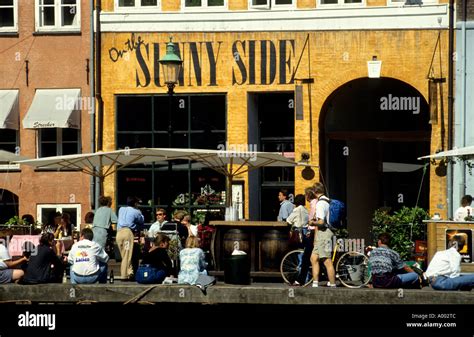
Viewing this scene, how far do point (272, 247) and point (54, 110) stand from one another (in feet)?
30.7

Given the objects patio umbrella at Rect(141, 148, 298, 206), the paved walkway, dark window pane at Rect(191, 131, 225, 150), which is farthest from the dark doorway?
the paved walkway

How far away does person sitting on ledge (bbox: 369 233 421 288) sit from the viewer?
84.8 ft

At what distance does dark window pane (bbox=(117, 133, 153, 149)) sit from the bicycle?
29.3ft

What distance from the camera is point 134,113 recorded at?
37094 mm

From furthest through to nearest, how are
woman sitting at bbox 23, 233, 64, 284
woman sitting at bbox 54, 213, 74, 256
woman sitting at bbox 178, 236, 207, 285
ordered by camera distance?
woman sitting at bbox 54, 213, 74, 256
woman sitting at bbox 23, 233, 64, 284
woman sitting at bbox 178, 236, 207, 285

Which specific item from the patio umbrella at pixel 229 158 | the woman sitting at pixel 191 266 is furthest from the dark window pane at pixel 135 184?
the woman sitting at pixel 191 266

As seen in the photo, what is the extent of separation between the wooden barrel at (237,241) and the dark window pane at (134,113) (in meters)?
8.18

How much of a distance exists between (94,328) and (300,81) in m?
11.4

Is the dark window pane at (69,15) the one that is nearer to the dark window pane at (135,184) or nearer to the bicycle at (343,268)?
the dark window pane at (135,184)

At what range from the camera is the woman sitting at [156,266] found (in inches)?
1060

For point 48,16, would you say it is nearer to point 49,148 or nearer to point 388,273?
point 49,148

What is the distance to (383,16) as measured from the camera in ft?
118

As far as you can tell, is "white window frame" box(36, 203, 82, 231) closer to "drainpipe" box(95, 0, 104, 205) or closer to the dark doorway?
"drainpipe" box(95, 0, 104, 205)

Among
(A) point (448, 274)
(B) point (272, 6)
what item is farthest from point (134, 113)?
(A) point (448, 274)
